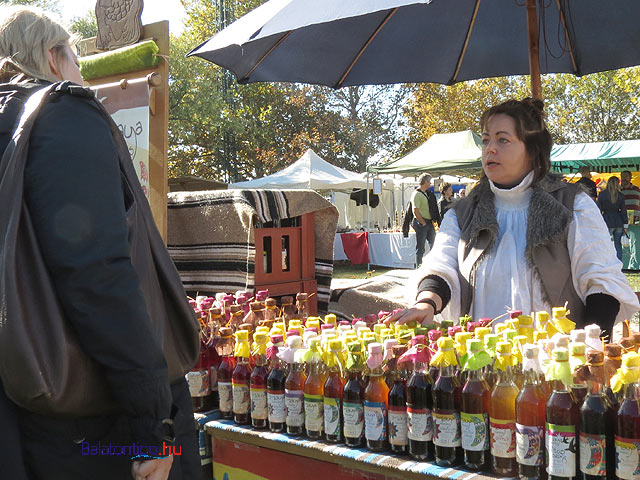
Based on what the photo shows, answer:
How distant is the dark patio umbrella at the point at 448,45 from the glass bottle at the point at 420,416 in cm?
215

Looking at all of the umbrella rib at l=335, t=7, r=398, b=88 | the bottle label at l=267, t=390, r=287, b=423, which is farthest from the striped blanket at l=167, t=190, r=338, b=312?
the bottle label at l=267, t=390, r=287, b=423

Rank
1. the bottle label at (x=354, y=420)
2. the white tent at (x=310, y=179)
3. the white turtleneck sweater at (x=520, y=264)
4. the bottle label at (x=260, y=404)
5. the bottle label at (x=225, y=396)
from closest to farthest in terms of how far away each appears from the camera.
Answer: the bottle label at (x=354, y=420)
the bottle label at (x=260, y=404)
the bottle label at (x=225, y=396)
the white turtleneck sweater at (x=520, y=264)
the white tent at (x=310, y=179)

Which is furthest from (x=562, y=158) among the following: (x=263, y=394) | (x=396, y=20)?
(x=263, y=394)

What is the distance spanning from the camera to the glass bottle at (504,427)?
157 cm

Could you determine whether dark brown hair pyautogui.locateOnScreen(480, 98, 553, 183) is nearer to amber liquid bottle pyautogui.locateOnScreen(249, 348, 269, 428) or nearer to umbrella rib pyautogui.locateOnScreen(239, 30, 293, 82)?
umbrella rib pyautogui.locateOnScreen(239, 30, 293, 82)

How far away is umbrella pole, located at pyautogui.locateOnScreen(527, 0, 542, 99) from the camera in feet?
10.4

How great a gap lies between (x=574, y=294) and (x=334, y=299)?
172cm

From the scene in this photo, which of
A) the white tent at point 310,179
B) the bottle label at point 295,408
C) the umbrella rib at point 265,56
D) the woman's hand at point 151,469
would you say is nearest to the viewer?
the woman's hand at point 151,469

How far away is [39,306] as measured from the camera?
131cm

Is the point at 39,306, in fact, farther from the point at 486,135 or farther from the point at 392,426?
the point at 486,135

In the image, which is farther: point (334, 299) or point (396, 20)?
point (334, 299)

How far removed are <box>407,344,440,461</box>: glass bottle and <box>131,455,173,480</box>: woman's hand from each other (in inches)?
25.0

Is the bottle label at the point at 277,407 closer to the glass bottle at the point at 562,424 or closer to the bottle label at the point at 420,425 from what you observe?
the bottle label at the point at 420,425

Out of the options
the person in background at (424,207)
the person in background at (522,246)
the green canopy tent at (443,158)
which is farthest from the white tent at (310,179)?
the person in background at (522,246)
